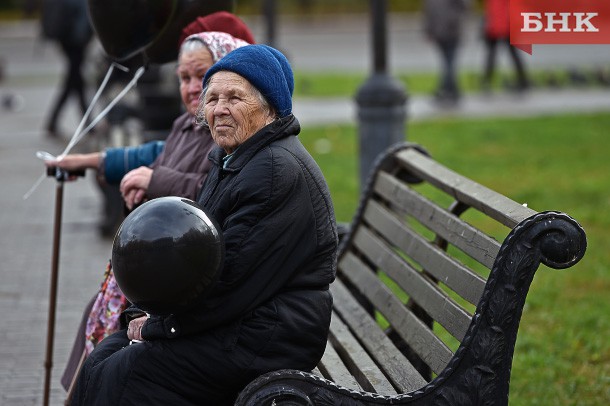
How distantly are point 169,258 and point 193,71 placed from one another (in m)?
1.48

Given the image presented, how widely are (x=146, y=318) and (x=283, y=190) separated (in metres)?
0.69

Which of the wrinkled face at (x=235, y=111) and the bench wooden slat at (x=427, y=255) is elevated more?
the wrinkled face at (x=235, y=111)

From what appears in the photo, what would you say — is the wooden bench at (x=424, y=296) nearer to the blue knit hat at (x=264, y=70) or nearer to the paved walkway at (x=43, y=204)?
the blue knit hat at (x=264, y=70)

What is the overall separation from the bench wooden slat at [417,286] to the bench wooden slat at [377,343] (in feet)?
0.66

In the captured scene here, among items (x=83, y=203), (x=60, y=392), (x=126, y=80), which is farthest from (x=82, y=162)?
(x=126, y=80)

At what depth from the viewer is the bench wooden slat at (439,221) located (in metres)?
3.92

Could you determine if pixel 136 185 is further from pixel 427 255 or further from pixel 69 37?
pixel 69 37

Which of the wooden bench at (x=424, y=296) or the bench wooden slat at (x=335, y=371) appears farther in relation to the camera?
the bench wooden slat at (x=335, y=371)

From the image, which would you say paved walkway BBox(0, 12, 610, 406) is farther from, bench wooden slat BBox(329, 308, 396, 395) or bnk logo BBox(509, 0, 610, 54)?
bnk logo BBox(509, 0, 610, 54)

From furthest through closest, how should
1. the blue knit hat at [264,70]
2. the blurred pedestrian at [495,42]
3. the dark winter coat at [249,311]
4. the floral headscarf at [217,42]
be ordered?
the blurred pedestrian at [495,42]
the floral headscarf at [217,42]
the blue knit hat at [264,70]
the dark winter coat at [249,311]

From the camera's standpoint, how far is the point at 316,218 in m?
3.69

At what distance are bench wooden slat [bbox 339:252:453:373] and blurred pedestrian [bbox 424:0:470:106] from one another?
40.6 feet

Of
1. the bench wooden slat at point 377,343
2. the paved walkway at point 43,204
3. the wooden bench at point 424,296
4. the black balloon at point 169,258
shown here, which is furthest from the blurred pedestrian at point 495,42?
the black balloon at point 169,258

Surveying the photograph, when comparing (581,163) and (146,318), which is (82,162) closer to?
(146,318)
